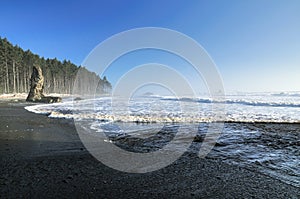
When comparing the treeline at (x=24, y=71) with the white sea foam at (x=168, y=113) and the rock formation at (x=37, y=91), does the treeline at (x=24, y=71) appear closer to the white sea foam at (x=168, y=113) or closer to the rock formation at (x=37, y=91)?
the rock formation at (x=37, y=91)

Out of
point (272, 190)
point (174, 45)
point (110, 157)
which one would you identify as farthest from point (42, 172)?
point (174, 45)

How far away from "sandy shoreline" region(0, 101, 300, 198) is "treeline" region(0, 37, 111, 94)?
38.6 metres

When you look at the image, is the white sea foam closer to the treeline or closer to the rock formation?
the rock formation

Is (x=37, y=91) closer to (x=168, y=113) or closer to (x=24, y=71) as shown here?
(x=168, y=113)

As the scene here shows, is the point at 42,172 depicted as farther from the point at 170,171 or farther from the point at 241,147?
the point at 241,147

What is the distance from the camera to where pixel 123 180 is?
13.3 feet

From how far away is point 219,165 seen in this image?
510cm

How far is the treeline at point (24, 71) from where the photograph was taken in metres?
57.8

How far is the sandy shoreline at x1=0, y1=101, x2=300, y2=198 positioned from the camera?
3.47 m

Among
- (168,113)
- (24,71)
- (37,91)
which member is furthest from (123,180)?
(24,71)

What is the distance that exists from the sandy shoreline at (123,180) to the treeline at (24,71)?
3856cm

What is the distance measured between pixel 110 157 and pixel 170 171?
1760 millimetres

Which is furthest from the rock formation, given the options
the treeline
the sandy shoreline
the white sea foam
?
the sandy shoreline

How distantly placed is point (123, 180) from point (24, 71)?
7481 cm
